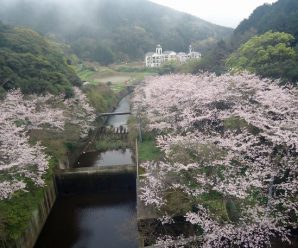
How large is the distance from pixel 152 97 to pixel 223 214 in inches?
578

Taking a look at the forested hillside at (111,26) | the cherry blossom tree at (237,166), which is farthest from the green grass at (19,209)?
the forested hillside at (111,26)

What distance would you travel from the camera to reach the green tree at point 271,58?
75.1 ft

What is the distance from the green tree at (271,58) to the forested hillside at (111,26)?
63546mm

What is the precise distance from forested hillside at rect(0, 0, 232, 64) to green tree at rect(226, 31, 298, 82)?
63.5 meters

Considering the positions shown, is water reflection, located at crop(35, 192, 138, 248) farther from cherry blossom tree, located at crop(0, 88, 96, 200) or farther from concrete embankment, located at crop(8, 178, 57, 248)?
cherry blossom tree, located at crop(0, 88, 96, 200)

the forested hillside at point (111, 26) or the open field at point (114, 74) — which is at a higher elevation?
the forested hillside at point (111, 26)

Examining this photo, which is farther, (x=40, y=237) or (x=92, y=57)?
(x=92, y=57)

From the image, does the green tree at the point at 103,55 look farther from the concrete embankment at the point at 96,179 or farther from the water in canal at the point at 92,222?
the water in canal at the point at 92,222

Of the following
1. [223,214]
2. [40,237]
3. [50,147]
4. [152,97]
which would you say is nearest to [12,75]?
[50,147]

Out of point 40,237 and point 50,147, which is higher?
point 50,147

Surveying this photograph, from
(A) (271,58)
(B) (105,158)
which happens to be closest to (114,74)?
(B) (105,158)

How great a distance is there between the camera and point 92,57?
281 ft

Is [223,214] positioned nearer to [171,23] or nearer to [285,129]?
[285,129]

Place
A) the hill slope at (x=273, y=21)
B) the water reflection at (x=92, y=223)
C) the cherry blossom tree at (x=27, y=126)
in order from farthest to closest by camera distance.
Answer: the hill slope at (x=273, y=21), the water reflection at (x=92, y=223), the cherry blossom tree at (x=27, y=126)
